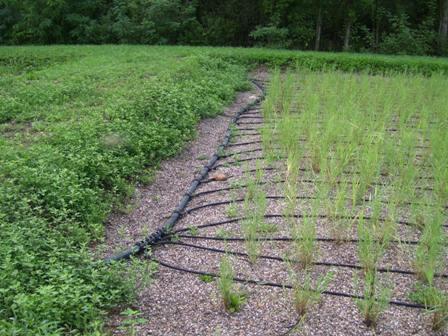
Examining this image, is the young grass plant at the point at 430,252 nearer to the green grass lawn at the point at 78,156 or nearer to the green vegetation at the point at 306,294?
the green vegetation at the point at 306,294

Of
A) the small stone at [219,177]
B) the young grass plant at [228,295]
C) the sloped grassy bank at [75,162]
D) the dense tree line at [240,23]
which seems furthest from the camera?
the dense tree line at [240,23]

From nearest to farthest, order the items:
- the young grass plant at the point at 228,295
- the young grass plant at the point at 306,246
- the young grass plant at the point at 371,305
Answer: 1. the young grass plant at the point at 371,305
2. the young grass plant at the point at 228,295
3. the young grass plant at the point at 306,246

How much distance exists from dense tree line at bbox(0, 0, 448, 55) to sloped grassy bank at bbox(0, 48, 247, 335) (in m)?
4.43

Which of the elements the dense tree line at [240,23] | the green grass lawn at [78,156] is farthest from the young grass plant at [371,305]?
the dense tree line at [240,23]

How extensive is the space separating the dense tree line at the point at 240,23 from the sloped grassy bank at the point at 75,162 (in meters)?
4.43

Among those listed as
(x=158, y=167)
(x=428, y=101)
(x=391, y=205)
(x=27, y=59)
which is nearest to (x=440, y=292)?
(x=391, y=205)

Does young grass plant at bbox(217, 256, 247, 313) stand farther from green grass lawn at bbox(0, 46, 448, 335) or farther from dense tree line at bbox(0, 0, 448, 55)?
dense tree line at bbox(0, 0, 448, 55)

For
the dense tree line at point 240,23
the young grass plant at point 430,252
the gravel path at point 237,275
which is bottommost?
the gravel path at point 237,275

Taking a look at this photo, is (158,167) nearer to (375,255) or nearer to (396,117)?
(375,255)

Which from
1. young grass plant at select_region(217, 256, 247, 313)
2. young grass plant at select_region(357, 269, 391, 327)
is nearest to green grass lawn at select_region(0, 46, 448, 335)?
young grass plant at select_region(217, 256, 247, 313)

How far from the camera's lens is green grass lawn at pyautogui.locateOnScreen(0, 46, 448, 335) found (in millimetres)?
A: 2463

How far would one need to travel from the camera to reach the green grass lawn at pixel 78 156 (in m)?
2.46

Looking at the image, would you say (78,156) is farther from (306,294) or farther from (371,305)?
(371,305)

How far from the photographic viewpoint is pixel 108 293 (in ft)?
8.78
